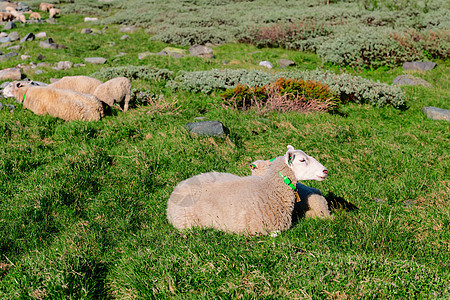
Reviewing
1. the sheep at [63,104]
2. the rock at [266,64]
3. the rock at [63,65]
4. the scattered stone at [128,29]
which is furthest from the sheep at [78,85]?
the scattered stone at [128,29]

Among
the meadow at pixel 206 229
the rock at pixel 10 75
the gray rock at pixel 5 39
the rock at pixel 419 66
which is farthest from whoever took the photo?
the gray rock at pixel 5 39

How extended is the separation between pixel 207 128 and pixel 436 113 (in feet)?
23.7

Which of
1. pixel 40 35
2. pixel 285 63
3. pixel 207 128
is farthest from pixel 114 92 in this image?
pixel 40 35

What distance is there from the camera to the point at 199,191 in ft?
14.4

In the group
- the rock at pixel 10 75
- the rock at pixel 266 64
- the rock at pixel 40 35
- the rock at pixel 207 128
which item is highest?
the rock at pixel 40 35

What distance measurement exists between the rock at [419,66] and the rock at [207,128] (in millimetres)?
12191

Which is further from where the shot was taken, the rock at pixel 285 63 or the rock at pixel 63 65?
the rock at pixel 285 63

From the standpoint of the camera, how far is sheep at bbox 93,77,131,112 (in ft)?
31.1

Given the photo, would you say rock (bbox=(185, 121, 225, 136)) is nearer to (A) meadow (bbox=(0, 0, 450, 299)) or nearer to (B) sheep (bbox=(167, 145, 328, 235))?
(A) meadow (bbox=(0, 0, 450, 299))

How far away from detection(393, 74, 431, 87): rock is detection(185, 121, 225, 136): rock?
9858mm

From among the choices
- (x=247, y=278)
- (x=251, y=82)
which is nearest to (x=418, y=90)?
(x=251, y=82)

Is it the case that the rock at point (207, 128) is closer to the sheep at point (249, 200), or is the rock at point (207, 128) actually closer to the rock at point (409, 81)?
the sheep at point (249, 200)

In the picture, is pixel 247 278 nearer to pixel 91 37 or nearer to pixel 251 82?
pixel 251 82

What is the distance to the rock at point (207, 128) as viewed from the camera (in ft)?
24.2
